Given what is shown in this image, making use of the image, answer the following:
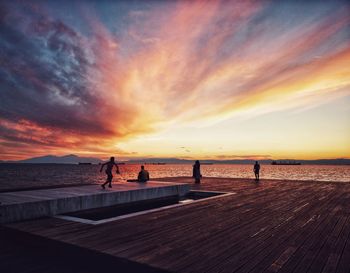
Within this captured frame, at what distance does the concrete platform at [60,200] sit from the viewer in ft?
23.0

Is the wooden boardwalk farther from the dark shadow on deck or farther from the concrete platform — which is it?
the concrete platform

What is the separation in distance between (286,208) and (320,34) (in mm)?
9939

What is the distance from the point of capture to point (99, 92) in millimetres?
20422

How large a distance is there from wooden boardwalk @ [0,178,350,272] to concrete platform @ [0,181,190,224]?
0.50m

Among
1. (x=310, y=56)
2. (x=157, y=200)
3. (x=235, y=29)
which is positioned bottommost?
(x=157, y=200)

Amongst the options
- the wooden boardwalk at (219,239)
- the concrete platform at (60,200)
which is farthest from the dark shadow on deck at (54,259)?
the concrete platform at (60,200)

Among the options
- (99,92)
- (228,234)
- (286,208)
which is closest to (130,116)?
(99,92)

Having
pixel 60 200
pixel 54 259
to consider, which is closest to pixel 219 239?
pixel 54 259

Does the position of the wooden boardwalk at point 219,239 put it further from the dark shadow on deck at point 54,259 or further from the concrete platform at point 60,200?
the concrete platform at point 60,200

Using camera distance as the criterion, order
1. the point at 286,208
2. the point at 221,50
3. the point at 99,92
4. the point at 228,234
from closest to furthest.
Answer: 1. the point at 228,234
2. the point at 286,208
3. the point at 221,50
4. the point at 99,92

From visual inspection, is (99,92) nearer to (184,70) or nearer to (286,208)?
(184,70)

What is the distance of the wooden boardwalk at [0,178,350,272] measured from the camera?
4180mm

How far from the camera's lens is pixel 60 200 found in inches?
319

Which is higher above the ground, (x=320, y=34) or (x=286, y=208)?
(x=320, y=34)
